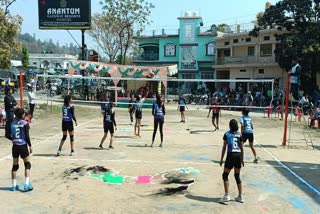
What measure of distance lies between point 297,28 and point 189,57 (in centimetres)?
2022

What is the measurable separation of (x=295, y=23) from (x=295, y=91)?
1167 cm

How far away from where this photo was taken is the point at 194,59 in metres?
55.2

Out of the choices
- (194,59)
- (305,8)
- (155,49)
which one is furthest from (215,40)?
(305,8)

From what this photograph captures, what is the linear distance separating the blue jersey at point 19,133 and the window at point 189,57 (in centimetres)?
4779

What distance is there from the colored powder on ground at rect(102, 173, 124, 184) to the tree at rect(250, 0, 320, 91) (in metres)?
27.3

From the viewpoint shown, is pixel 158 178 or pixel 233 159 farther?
pixel 158 178

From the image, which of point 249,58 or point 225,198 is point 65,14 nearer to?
point 249,58

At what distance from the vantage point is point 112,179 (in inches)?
372

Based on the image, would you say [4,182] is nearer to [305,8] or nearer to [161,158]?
[161,158]

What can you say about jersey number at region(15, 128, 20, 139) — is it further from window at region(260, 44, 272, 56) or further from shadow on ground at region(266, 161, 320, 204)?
window at region(260, 44, 272, 56)

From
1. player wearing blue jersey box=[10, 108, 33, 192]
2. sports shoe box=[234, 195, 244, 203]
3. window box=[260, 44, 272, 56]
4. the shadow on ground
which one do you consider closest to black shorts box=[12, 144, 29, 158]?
player wearing blue jersey box=[10, 108, 33, 192]

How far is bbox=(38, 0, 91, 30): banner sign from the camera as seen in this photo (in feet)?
113

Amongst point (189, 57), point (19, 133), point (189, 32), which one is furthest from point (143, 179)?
point (189, 32)

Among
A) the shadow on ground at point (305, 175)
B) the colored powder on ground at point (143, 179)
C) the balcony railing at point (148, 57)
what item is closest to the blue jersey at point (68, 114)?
the colored powder on ground at point (143, 179)
